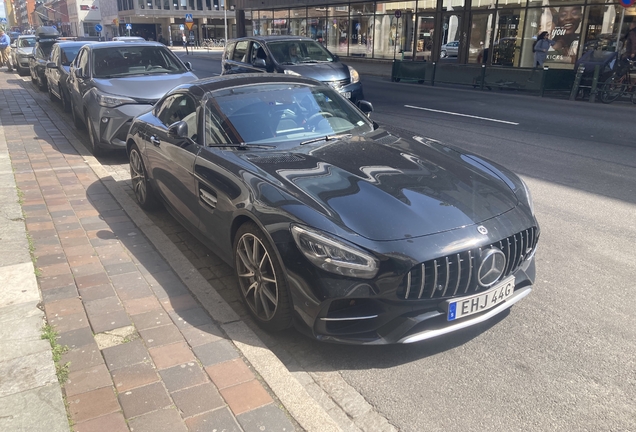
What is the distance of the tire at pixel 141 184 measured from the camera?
19.3 ft

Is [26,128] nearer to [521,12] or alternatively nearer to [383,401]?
[383,401]

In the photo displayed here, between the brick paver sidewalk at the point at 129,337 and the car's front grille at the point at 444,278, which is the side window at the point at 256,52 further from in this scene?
the car's front grille at the point at 444,278

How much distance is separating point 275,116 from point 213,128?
1.75 ft

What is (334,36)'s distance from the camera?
34406mm

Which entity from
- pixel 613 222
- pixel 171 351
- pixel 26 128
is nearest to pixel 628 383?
pixel 171 351

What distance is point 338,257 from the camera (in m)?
3.05

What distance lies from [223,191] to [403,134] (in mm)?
1851

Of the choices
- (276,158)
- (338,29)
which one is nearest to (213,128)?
(276,158)

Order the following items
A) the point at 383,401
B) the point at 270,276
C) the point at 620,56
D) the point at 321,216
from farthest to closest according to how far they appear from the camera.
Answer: the point at 620,56 < the point at 270,276 < the point at 321,216 < the point at 383,401

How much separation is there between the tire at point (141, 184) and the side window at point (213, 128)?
60.4 inches

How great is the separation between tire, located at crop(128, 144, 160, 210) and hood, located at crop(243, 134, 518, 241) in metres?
2.26

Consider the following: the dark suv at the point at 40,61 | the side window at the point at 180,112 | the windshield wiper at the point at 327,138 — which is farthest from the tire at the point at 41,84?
the windshield wiper at the point at 327,138

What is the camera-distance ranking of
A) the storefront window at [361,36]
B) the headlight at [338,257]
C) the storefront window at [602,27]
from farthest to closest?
the storefront window at [361,36] < the storefront window at [602,27] < the headlight at [338,257]

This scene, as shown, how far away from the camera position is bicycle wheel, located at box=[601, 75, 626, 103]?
15832 mm
